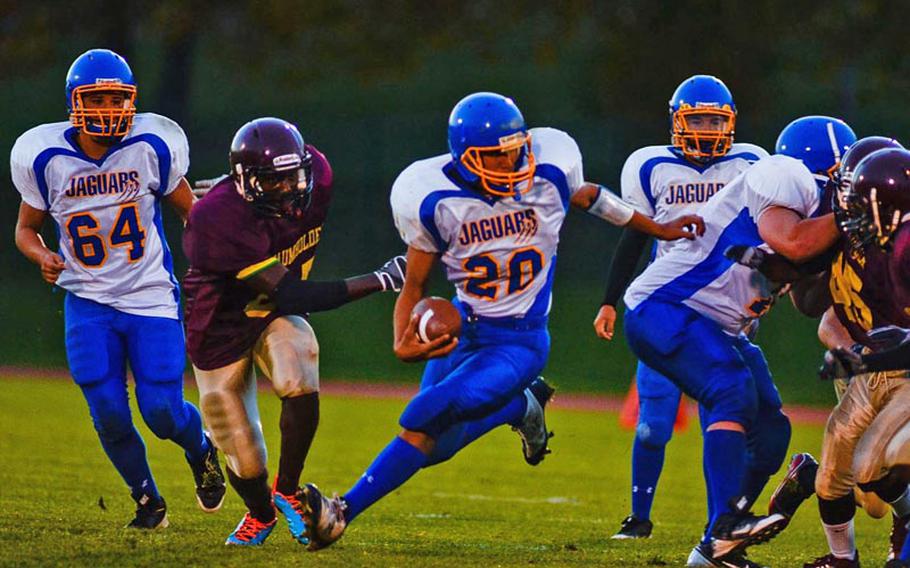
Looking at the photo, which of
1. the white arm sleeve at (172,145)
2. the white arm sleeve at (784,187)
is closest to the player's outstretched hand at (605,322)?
the white arm sleeve at (784,187)

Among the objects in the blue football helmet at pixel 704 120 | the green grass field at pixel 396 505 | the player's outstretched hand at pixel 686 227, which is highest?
the blue football helmet at pixel 704 120

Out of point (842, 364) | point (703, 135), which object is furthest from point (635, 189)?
point (842, 364)

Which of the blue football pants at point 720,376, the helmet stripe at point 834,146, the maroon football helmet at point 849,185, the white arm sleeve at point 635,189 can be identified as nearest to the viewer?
the maroon football helmet at point 849,185

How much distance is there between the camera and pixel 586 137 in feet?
77.1

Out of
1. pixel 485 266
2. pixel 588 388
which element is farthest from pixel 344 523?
pixel 588 388

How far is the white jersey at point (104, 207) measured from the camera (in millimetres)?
6973

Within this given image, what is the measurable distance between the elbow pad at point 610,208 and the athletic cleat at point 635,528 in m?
1.80

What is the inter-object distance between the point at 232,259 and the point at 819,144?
99.0 inches

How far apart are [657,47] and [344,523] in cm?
1998

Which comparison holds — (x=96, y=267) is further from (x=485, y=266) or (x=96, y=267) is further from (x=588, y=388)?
(x=588, y=388)

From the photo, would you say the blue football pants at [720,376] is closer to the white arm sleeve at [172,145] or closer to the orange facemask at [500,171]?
the orange facemask at [500,171]

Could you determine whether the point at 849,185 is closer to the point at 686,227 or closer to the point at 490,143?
the point at 686,227

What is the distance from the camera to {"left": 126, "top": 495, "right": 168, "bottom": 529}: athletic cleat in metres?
6.87

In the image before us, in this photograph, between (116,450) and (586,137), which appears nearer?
(116,450)
